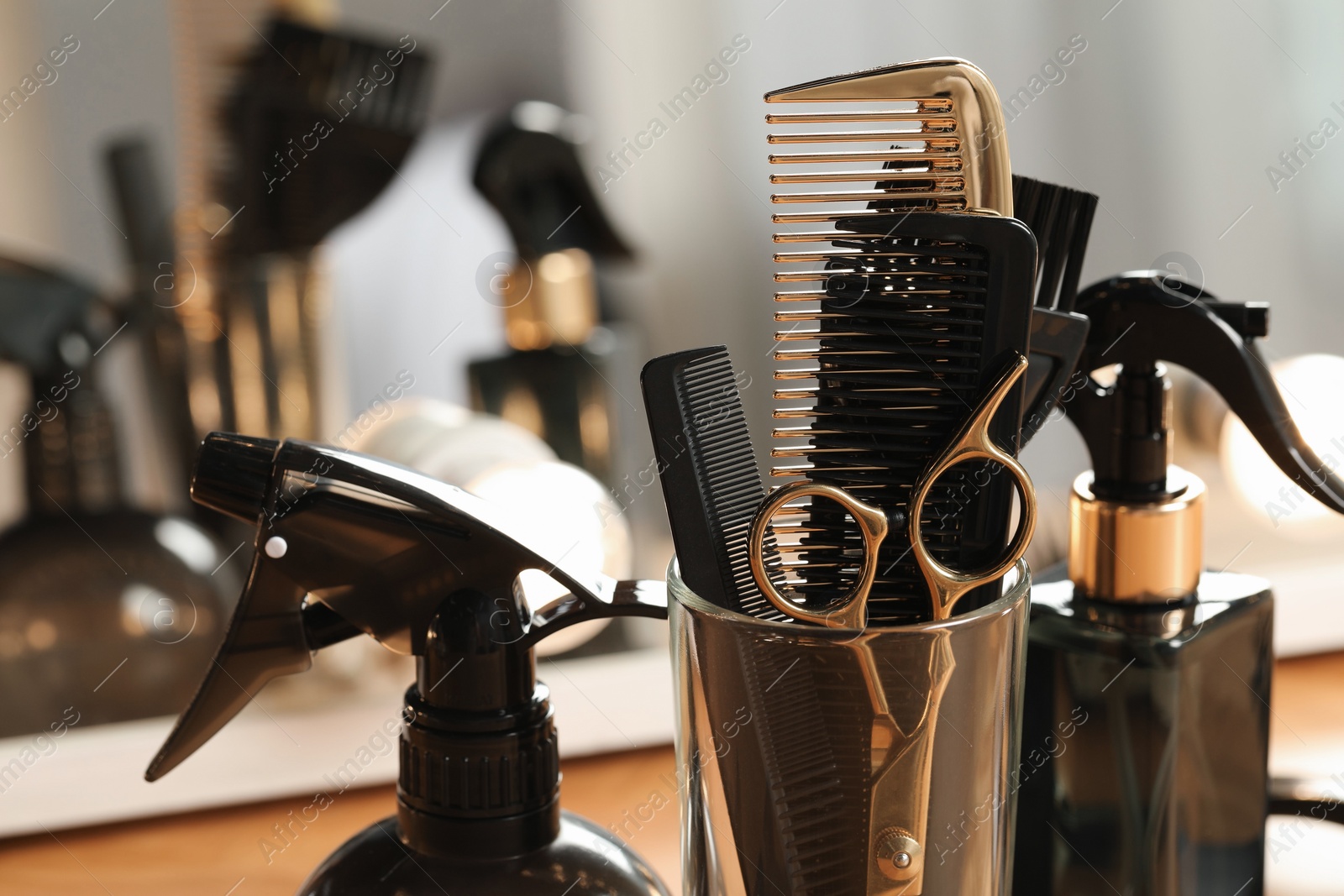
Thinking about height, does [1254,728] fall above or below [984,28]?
below

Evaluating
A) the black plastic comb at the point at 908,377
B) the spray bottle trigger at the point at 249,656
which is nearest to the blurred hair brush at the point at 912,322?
the black plastic comb at the point at 908,377

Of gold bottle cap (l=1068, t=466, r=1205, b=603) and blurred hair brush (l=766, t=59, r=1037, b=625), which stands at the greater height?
blurred hair brush (l=766, t=59, r=1037, b=625)

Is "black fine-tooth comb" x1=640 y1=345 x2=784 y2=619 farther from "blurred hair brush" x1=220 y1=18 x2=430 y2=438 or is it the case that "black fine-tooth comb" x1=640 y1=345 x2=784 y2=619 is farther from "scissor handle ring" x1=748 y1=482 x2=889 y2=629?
"blurred hair brush" x1=220 y1=18 x2=430 y2=438

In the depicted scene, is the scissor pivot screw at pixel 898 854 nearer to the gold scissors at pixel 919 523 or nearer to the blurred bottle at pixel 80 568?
the gold scissors at pixel 919 523

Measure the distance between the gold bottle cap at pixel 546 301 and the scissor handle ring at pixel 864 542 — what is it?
12.6 inches

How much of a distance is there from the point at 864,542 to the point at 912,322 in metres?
0.04

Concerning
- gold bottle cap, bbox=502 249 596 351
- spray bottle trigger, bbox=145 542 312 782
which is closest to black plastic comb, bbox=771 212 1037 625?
spray bottle trigger, bbox=145 542 312 782

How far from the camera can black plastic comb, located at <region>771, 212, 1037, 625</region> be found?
24cm

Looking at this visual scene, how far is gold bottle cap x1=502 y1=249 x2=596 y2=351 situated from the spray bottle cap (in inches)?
10.7

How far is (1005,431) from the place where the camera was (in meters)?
0.25

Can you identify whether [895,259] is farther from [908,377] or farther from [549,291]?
[549,291]

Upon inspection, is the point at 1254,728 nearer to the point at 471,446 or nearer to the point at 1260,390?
the point at 1260,390

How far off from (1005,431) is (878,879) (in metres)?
0.10

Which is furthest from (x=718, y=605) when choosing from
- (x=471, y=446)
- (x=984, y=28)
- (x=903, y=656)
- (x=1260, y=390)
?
(x=984, y=28)
